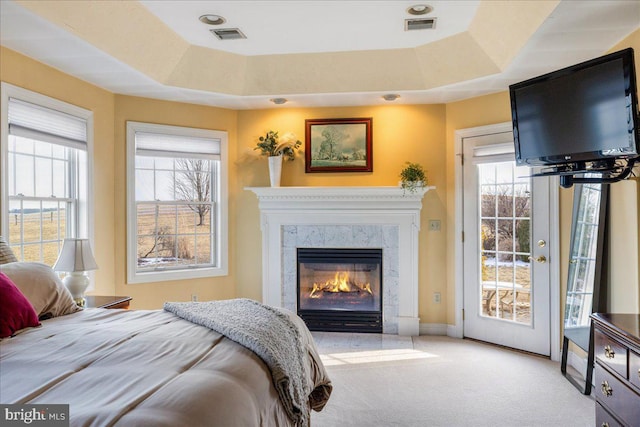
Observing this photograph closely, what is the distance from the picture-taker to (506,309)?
4.29 metres

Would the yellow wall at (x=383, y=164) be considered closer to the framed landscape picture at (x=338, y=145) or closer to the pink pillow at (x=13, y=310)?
the framed landscape picture at (x=338, y=145)

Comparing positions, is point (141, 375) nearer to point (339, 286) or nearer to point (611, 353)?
Result: point (611, 353)

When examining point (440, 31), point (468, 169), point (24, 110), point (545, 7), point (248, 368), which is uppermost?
point (440, 31)

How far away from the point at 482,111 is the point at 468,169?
590 mm

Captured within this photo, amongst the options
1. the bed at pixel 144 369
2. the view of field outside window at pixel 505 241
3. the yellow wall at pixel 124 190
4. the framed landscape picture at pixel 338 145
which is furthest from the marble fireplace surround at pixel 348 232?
the bed at pixel 144 369

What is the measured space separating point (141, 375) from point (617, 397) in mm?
2052

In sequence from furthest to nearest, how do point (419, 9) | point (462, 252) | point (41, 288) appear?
point (462, 252)
point (419, 9)
point (41, 288)

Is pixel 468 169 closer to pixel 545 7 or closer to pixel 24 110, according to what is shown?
pixel 545 7

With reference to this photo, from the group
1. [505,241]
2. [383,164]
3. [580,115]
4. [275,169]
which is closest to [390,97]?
[383,164]

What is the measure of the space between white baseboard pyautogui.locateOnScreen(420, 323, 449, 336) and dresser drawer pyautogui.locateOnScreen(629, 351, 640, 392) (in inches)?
114

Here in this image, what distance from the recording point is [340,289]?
496 cm

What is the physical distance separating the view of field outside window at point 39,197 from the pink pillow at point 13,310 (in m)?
1.39

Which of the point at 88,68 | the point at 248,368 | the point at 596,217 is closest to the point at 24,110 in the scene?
the point at 88,68

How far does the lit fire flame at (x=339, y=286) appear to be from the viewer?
4.92 metres
